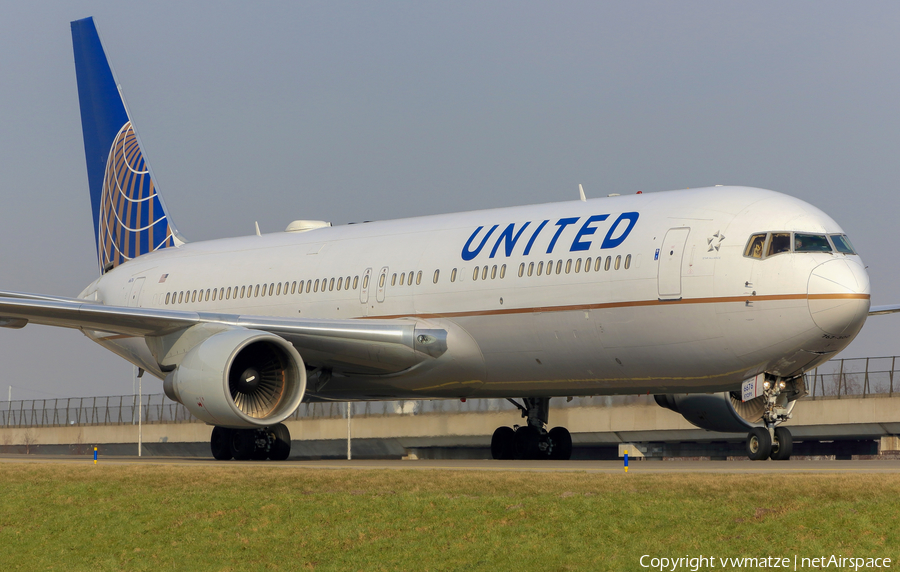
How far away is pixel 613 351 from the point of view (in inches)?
711

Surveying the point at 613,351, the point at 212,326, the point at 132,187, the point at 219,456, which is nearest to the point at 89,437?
the point at 132,187

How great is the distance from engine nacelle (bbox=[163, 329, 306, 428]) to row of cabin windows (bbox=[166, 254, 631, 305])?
3.07 m

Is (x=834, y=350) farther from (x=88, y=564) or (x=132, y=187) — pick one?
(x=132, y=187)

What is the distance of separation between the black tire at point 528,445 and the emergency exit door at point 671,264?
7026mm

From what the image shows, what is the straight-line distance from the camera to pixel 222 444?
22.7 meters

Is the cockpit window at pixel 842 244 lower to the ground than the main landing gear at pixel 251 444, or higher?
higher

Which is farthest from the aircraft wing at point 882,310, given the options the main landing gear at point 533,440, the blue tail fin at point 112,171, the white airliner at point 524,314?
the blue tail fin at point 112,171

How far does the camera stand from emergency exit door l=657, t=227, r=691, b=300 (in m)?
17.2

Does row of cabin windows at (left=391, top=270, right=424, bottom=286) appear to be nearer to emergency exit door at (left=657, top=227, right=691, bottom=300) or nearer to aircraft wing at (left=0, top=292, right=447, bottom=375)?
aircraft wing at (left=0, top=292, right=447, bottom=375)

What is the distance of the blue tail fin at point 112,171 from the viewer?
97.2ft

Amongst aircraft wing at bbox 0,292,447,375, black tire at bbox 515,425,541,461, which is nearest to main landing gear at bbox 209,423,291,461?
aircraft wing at bbox 0,292,447,375

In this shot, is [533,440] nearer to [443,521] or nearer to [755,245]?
[755,245]

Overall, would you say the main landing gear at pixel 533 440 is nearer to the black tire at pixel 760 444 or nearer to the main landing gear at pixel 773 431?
the black tire at pixel 760 444

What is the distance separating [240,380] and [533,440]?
272 inches
